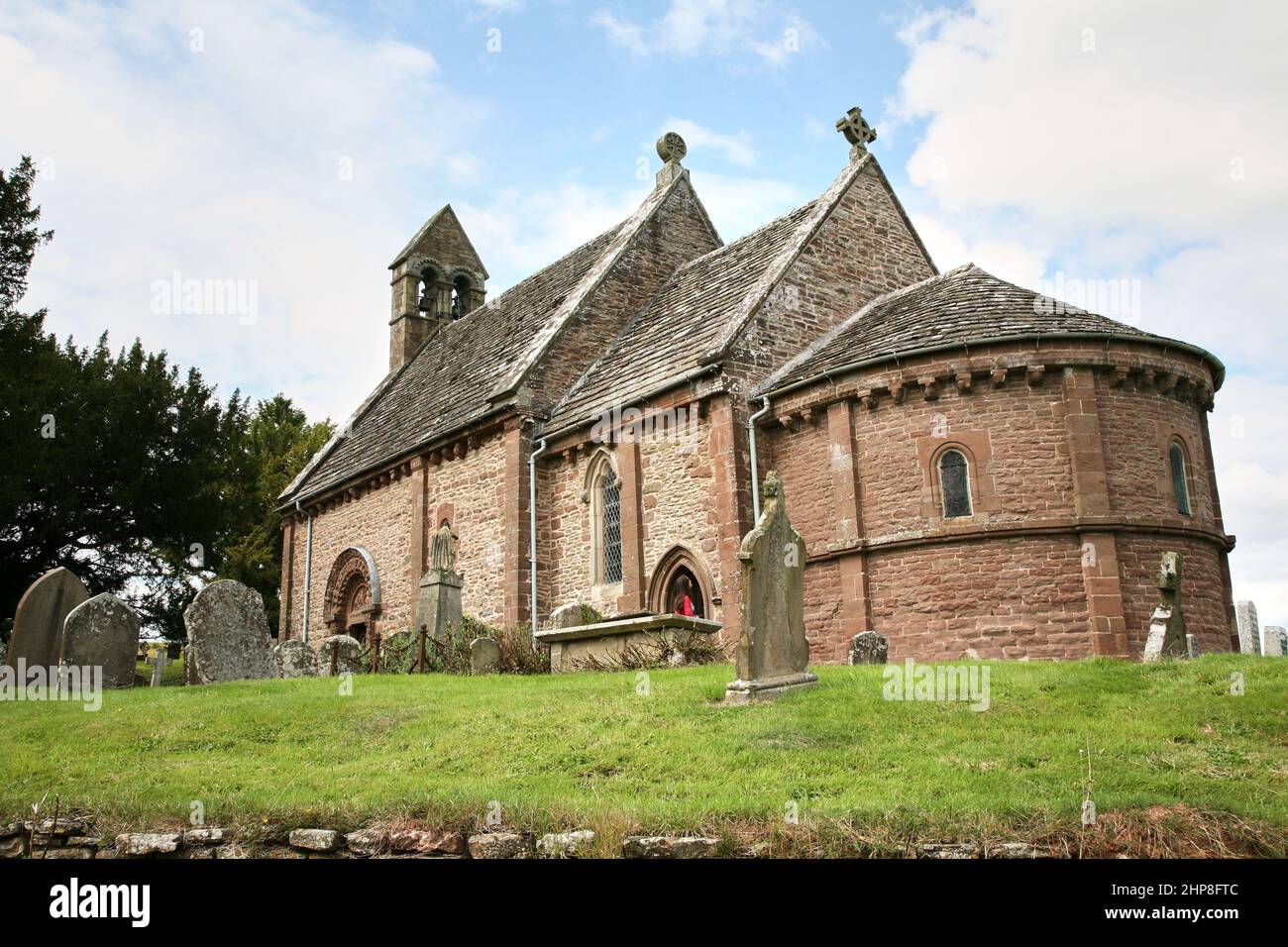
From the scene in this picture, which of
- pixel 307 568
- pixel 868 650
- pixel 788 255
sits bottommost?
pixel 868 650

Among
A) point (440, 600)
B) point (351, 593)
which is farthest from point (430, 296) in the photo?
point (440, 600)

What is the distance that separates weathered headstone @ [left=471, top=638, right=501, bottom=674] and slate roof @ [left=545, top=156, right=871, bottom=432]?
215 inches

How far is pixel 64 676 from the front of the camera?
13.9 metres

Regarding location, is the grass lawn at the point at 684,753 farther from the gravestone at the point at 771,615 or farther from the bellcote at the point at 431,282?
the bellcote at the point at 431,282

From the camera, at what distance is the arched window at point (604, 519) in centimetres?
2030

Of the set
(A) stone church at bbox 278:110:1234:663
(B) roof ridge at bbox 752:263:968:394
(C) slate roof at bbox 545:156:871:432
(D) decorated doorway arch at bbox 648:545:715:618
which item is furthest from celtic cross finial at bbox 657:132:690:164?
(D) decorated doorway arch at bbox 648:545:715:618

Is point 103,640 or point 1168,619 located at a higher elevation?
point 103,640

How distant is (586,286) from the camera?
953 inches

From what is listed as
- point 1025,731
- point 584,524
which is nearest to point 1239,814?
point 1025,731

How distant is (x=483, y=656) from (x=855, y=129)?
13.4 m

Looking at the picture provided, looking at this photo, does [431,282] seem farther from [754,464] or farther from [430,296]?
[754,464]

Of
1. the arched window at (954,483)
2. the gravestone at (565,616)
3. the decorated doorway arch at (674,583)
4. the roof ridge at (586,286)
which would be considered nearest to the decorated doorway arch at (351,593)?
the roof ridge at (586,286)

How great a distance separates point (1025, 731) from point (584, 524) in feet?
40.8
